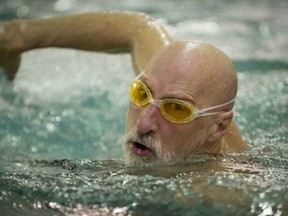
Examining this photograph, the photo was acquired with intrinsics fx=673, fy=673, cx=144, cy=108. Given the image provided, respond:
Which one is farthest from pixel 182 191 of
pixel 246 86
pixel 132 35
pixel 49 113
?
pixel 246 86

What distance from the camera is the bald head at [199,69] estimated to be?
3.23 meters

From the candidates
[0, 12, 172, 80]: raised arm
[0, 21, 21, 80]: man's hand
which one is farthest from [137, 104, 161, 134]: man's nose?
[0, 21, 21, 80]: man's hand

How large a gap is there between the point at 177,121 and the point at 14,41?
5.39ft

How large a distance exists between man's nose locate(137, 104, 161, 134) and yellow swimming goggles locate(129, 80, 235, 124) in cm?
2

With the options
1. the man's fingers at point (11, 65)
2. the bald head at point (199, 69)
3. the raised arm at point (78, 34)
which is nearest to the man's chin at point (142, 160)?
the bald head at point (199, 69)

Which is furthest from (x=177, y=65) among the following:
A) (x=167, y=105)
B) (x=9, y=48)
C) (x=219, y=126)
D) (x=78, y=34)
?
(x=9, y=48)

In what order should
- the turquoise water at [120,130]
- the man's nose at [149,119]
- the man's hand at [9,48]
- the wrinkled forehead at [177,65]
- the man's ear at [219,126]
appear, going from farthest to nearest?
the man's hand at [9,48] → the man's ear at [219,126] → the wrinkled forehead at [177,65] → the man's nose at [149,119] → the turquoise water at [120,130]

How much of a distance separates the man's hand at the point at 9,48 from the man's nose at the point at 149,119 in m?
1.54

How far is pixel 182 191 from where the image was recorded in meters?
2.79

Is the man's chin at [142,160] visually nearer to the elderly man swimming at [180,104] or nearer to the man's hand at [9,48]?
the elderly man swimming at [180,104]

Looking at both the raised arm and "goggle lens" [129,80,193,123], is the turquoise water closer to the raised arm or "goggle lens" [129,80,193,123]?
"goggle lens" [129,80,193,123]

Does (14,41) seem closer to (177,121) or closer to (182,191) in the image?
(177,121)

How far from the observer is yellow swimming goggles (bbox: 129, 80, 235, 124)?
124 inches

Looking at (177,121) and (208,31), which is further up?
(177,121)
